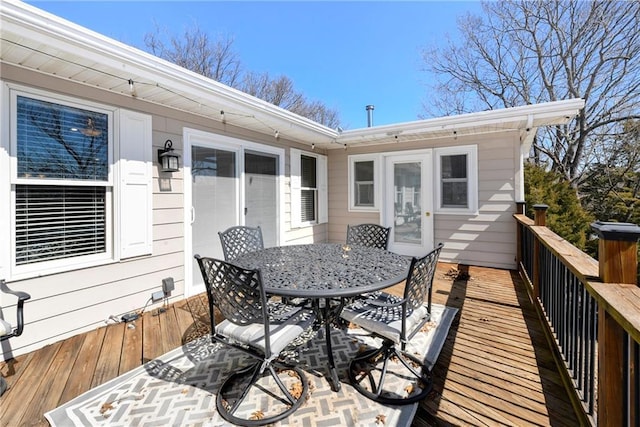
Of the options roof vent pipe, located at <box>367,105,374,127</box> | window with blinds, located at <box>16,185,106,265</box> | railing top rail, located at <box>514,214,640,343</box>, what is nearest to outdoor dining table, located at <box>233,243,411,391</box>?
railing top rail, located at <box>514,214,640,343</box>

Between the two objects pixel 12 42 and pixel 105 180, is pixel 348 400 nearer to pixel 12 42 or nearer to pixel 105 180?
pixel 105 180

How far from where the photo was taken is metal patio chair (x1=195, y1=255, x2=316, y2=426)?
5.54ft

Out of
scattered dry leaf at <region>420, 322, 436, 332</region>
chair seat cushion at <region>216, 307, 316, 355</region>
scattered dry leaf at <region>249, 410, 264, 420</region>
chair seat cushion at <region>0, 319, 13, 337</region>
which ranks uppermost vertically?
chair seat cushion at <region>216, 307, 316, 355</region>

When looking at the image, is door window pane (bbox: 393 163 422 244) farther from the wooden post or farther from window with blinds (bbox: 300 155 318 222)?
window with blinds (bbox: 300 155 318 222)

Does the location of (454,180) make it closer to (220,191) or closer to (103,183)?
(220,191)

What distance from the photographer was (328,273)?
7.01 feet

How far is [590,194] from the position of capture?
30.3 feet

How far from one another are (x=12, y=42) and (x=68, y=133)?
0.83 metres

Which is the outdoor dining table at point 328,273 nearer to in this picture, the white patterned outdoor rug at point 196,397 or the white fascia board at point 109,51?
the white patterned outdoor rug at point 196,397

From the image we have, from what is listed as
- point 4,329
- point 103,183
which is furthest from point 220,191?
point 4,329

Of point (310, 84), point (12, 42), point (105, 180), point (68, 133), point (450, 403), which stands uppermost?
point (310, 84)

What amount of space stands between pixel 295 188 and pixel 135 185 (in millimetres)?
2833

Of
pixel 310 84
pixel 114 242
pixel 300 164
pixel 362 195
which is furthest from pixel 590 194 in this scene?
pixel 114 242

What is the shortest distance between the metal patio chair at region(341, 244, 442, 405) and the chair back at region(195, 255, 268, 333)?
719 millimetres
